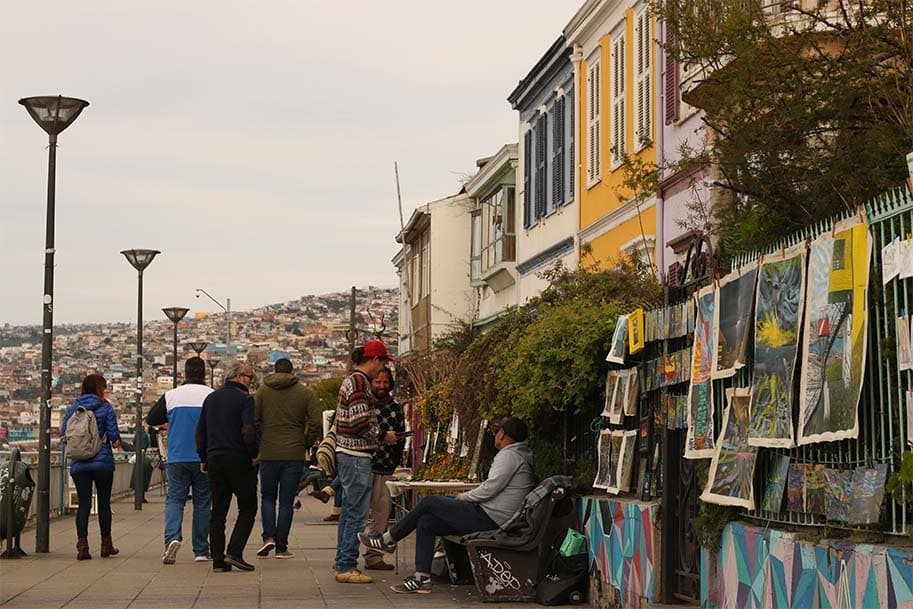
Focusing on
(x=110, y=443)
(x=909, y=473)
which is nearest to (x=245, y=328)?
(x=110, y=443)

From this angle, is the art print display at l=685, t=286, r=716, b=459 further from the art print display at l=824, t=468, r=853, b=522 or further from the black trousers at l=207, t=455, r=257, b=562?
the black trousers at l=207, t=455, r=257, b=562

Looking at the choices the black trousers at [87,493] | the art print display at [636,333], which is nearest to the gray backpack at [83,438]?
the black trousers at [87,493]

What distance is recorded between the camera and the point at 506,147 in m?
38.8

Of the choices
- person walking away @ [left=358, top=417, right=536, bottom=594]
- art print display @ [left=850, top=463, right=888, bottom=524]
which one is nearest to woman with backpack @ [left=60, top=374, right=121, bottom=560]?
person walking away @ [left=358, top=417, right=536, bottom=594]

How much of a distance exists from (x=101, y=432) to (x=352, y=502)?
4.00 metres

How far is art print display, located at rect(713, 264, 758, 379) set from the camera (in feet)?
29.2

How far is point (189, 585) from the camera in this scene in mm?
14211

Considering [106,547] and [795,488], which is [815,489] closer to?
[795,488]

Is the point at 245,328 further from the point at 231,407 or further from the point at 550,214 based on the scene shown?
the point at 231,407

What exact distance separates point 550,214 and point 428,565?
19164 mm

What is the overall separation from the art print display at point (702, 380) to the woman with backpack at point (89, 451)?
27.6 ft

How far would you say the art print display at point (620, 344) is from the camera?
39.2 feet

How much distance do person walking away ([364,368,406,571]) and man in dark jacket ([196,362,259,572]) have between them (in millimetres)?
1158

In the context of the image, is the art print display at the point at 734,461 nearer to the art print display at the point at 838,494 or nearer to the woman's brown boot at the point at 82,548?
the art print display at the point at 838,494
